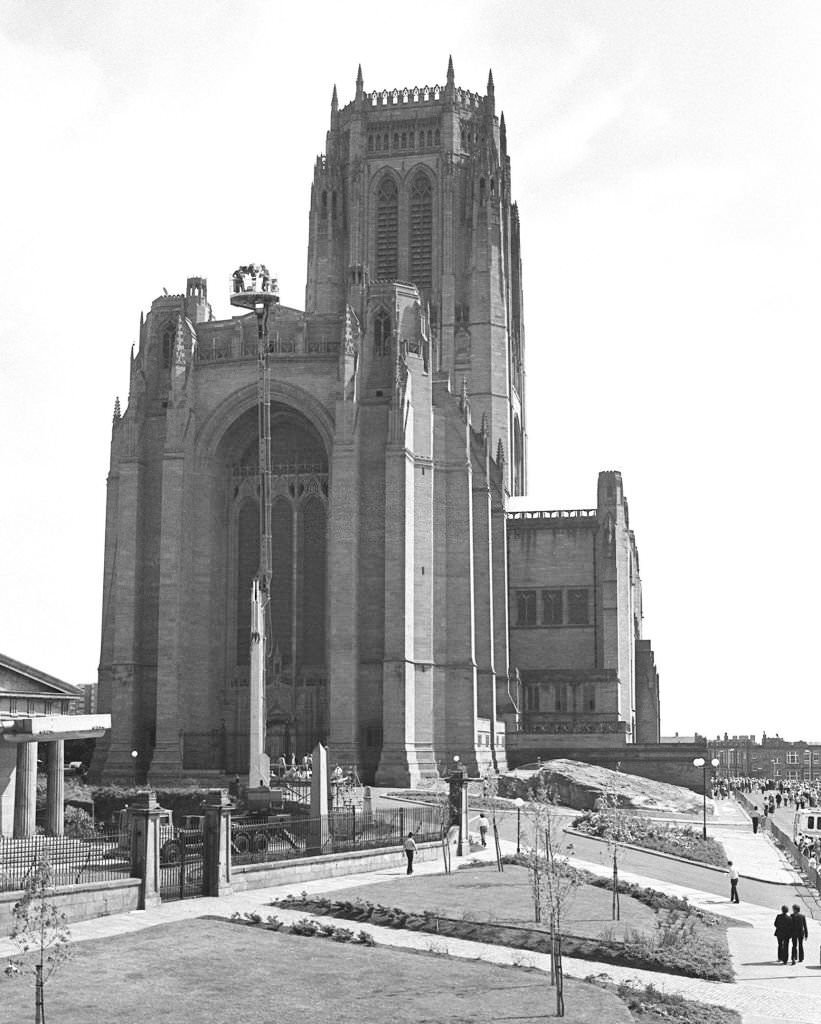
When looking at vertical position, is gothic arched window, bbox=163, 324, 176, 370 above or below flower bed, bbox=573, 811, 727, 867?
above

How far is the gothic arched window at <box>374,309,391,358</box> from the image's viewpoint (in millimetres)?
67500

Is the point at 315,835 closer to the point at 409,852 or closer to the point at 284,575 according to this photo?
the point at 409,852

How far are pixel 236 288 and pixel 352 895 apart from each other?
30.4 metres

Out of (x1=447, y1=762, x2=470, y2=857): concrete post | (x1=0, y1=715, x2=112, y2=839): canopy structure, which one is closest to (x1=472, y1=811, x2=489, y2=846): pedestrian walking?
(x1=447, y1=762, x2=470, y2=857): concrete post

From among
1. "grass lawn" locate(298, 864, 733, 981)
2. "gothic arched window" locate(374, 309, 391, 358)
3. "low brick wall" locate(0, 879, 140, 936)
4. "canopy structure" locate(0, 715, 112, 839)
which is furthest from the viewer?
"gothic arched window" locate(374, 309, 391, 358)

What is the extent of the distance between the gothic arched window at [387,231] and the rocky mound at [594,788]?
3736 cm

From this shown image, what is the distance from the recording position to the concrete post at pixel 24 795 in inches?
1495

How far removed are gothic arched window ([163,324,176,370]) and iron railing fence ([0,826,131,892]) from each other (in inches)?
1616

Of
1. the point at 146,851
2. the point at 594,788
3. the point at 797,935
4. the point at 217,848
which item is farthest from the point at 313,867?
the point at 594,788

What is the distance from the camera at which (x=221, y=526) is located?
68.9 metres

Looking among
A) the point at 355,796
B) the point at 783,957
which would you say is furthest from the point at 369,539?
the point at 783,957

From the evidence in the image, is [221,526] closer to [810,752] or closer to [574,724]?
[574,724]

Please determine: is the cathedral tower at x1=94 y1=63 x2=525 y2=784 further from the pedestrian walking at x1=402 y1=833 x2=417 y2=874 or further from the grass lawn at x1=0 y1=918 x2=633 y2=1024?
the grass lawn at x1=0 y1=918 x2=633 y2=1024

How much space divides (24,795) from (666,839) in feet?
69.5
